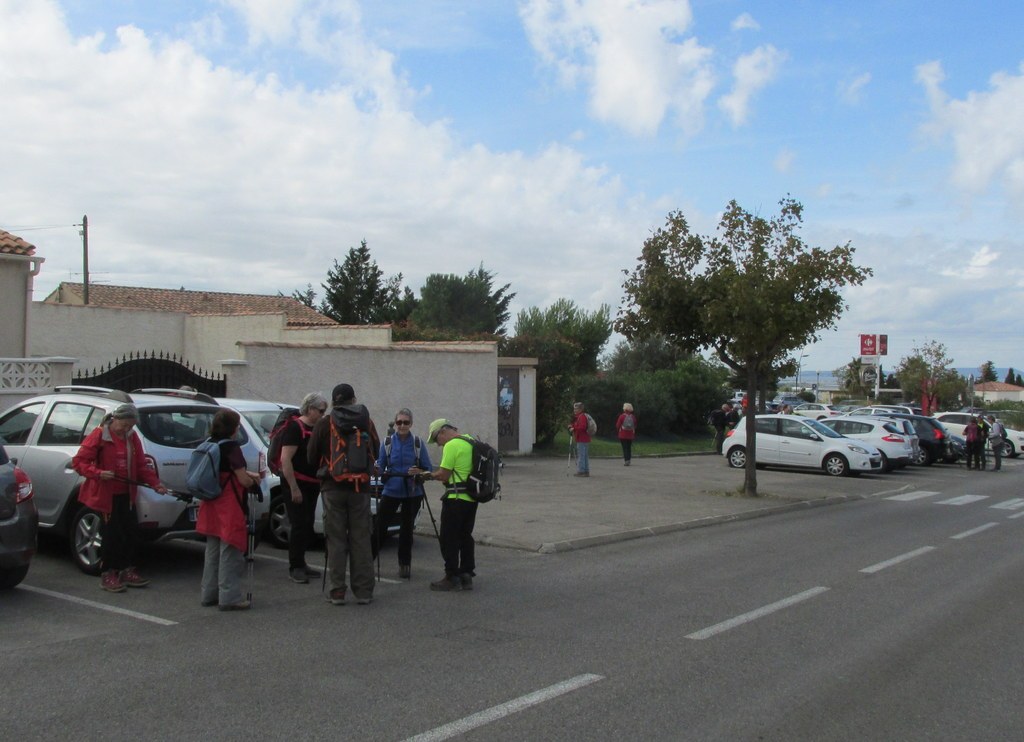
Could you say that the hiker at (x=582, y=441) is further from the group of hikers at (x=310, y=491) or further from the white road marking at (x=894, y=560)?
the group of hikers at (x=310, y=491)

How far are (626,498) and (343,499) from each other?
9635 millimetres

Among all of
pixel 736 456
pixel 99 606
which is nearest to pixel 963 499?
pixel 736 456

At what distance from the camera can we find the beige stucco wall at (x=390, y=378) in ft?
56.1

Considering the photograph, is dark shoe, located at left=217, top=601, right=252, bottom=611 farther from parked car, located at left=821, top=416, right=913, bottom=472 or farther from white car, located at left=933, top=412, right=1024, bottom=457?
white car, located at left=933, top=412, right=1024, bottom=457

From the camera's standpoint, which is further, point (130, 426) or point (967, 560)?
point (967, 560)

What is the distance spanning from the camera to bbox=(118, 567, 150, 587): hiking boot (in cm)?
833

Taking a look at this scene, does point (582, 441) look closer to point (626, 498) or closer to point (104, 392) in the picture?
point (626, 498)

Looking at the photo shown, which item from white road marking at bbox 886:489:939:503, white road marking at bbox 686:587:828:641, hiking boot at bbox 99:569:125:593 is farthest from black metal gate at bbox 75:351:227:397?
white road marking at bbox 886:489:939:503

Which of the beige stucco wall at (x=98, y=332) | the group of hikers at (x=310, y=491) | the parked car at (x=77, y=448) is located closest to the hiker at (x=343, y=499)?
the group of hikers at (x=310, y=491)

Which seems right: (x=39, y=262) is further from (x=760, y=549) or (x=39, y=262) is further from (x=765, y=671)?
(x=765, y=671)

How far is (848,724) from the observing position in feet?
17.4

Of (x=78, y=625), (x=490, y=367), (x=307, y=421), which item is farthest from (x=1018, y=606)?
(x=490, y=367)

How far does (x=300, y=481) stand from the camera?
30.3 feet

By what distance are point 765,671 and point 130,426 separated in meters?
5.52
